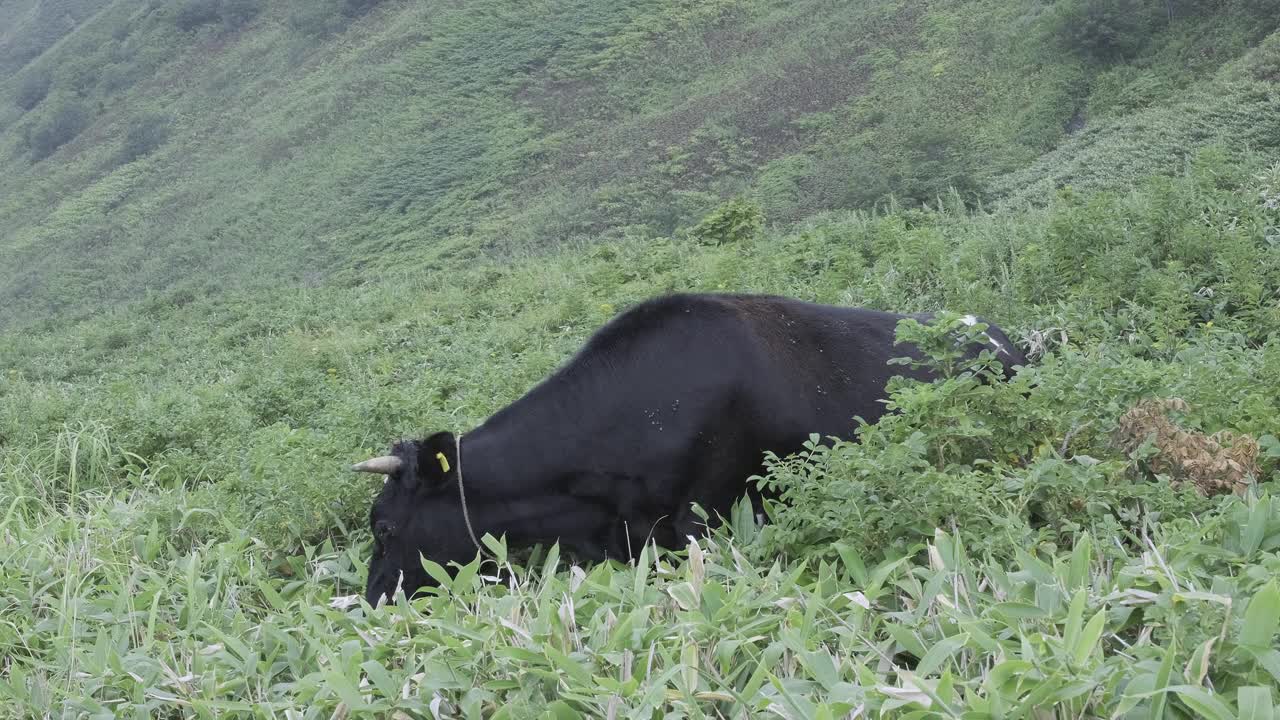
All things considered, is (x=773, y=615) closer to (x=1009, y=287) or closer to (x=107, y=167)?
(x=1009, y=287)

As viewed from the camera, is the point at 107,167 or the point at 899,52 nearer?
the point at 899,52

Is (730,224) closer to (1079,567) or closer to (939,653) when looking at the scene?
(1079,567)

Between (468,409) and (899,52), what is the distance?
110 ft

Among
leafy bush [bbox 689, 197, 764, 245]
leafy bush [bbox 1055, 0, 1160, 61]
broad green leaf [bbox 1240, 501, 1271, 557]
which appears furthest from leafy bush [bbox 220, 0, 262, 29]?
broad green leaf [bbox 1240, 501, 1271, 557]

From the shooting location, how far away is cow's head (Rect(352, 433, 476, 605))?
4.80 m

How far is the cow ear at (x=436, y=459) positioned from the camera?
481 cm

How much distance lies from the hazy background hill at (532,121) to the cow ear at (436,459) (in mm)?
13586

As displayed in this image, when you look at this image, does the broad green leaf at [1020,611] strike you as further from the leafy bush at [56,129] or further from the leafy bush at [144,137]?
the leafy bush at [56,129]

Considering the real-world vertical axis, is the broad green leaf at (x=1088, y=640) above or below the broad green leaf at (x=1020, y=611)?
above

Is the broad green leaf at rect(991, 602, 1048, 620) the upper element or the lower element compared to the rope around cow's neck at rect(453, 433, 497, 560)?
upper


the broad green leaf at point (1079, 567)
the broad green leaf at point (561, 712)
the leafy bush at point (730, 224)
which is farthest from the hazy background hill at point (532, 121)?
the broad green leaf at point (561, 712)

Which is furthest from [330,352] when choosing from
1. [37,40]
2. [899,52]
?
[37,40]

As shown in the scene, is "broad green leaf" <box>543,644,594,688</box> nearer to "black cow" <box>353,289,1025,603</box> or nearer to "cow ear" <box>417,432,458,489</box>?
"black cow" <box>353,289,1025,603</box>

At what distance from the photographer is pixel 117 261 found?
1768 inches
